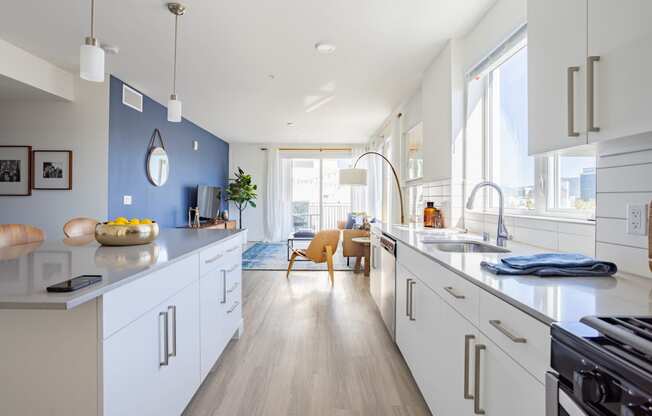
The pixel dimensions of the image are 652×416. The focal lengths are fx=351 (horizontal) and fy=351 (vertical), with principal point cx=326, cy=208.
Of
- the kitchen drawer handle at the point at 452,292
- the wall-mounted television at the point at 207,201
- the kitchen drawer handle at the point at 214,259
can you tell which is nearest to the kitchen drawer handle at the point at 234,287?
the kitchen drawer handle at the point at 214,259

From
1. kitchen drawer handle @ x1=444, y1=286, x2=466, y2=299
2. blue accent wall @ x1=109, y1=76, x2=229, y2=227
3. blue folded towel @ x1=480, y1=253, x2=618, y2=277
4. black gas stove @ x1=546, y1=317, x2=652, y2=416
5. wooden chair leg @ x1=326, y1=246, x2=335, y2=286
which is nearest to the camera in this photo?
black gas stove @ x1=546, y1=317, x2=652, y2=416

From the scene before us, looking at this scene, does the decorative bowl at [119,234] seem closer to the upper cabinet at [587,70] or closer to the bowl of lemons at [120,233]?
the bowl of lemons at [120,233]

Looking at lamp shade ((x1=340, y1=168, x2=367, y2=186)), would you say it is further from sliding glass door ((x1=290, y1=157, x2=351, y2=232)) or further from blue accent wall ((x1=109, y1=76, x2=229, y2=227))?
sliding glass door ((x1=290, y1=157, x2=351, y2=232))

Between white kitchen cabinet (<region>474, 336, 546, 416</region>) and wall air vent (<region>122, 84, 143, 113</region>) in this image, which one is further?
wall air vent (<region>122, 84, 143, 113</region>)

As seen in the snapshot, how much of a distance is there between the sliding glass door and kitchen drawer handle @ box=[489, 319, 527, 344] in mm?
8132

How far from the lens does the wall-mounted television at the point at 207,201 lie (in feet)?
21.7

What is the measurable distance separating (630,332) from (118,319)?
4.36 feet

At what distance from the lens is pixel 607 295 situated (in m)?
0.95

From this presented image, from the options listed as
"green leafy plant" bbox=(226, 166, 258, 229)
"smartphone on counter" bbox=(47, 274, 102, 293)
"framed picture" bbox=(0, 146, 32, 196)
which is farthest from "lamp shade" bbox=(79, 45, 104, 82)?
"green leafy plant" bbox=(226, 166, 258, 229)

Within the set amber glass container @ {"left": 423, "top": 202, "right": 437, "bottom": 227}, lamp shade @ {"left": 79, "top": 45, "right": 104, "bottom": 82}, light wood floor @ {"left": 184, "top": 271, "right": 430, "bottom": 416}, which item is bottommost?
light wood floor @ {"left": 184, "top": 271, "right": 430, "bottom": 416}

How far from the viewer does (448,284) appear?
4.78 feet

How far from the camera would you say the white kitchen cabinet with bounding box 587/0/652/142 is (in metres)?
0.93

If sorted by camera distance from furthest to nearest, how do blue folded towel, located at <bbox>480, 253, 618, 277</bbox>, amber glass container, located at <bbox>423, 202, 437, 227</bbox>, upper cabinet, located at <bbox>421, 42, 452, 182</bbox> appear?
amber glass container, located at <bbox>423, 202, 437, 227</bbox> < upper cabinet, located at <bbox>421, 42, 452, 182</bbox> < blue folded towel, located at <bbox>480, 253, 618, 277</bbox>

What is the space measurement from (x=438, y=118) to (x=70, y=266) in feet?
9.78
